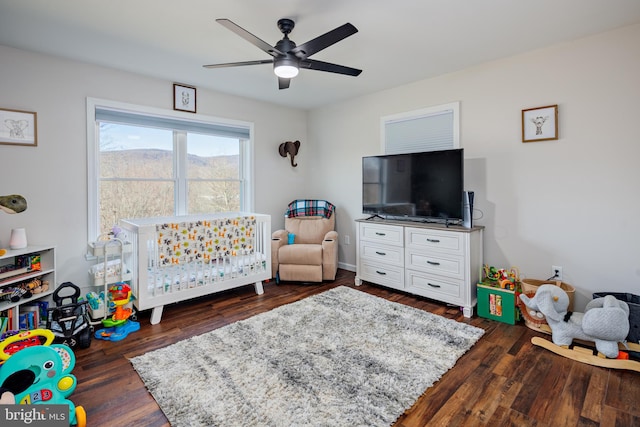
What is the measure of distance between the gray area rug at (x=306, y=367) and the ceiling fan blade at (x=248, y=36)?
82.4 inches

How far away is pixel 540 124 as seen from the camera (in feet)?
9.24

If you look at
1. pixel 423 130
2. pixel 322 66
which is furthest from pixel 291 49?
pixel 423 130

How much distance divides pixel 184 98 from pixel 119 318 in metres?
2.50

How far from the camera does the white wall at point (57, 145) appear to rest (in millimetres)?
2727

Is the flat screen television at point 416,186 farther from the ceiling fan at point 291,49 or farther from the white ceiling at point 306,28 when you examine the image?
the ceiling fan at point 291,49

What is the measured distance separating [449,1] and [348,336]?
250cm

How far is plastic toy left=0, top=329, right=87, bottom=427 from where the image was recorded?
1.49 meters

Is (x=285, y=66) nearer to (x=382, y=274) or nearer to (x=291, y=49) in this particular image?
(x=291, y=49)

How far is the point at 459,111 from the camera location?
3.33m

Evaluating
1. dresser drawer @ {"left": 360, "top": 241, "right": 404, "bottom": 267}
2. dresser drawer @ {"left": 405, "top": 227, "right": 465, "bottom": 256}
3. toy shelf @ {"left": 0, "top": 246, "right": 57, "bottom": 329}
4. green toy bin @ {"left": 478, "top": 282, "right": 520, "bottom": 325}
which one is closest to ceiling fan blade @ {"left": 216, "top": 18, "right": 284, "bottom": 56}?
dresser drawer @ {"left": 405, "top": 227, "right": 465, "bottom": 256}

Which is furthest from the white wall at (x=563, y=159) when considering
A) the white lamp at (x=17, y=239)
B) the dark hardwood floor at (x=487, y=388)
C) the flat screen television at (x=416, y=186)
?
the white lamp at (x=17, y=239)

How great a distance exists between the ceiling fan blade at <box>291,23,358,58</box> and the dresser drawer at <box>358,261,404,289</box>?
2.31 meters

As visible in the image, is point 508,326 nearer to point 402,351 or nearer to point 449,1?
point 402,351

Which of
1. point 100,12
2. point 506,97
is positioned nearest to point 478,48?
point 506,97
